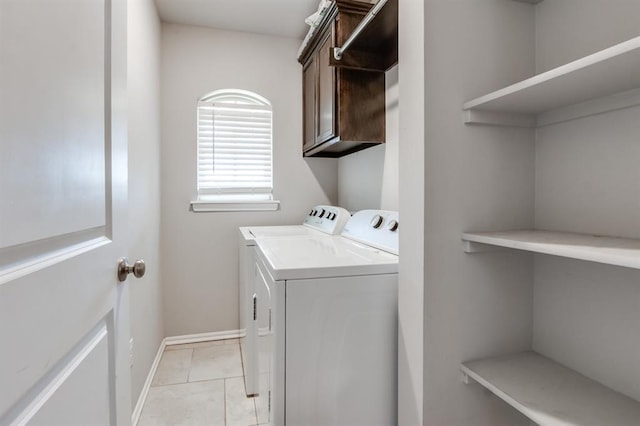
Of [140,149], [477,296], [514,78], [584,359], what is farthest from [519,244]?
[140,149]

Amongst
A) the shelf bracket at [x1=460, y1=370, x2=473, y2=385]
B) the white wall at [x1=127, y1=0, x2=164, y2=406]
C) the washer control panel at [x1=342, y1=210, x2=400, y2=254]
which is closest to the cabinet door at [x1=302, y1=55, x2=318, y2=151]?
the washer control panel at [x1=342, y1=210, x2=400, y2=254]

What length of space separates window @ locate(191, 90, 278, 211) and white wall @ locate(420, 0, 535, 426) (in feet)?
5.90

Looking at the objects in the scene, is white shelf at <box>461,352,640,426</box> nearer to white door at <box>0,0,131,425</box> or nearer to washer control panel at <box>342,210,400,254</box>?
washer control panel at <box>342,210,400,254</box>

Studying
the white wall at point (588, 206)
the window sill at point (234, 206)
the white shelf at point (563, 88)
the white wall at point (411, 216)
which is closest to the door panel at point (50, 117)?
the white wall at point (411, 216)

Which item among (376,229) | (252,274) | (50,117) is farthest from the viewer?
(252,274)

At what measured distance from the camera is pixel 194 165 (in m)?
2.51

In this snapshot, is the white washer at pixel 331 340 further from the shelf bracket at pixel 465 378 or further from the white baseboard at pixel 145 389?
the white baseboard at pixel 145 389

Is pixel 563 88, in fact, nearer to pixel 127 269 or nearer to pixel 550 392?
pixel 550 392

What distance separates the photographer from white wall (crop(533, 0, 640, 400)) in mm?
784

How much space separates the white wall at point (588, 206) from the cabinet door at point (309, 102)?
1450mm

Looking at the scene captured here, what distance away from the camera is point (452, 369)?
978 millimetres

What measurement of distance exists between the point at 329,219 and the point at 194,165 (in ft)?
3.92

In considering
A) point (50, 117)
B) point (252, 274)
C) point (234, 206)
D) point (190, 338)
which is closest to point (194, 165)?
point (234, 206)

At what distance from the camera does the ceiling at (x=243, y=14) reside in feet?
7.06
